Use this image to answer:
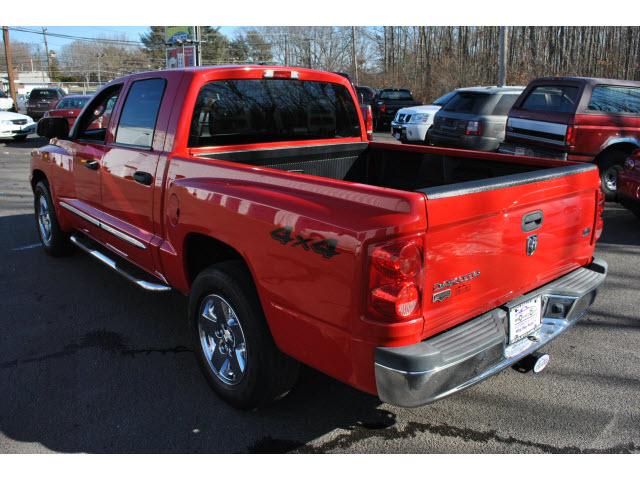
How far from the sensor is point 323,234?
2338mm

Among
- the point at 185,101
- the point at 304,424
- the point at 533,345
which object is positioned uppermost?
the point at 185,101

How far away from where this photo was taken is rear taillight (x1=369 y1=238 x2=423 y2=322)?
7.13 ft

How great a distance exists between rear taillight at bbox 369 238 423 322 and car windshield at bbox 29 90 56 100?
99.8ft

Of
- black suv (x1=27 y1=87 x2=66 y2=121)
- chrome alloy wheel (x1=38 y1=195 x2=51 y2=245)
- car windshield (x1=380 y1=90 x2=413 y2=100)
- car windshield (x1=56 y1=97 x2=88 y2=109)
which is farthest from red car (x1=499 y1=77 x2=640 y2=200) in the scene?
black suv (x1=27 y1=87 x2=66 y2=121)

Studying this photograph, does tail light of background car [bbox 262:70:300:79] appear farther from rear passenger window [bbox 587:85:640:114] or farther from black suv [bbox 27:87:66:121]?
black suv [bbox 27:87:66:121]

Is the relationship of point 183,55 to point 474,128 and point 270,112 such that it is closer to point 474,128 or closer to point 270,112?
point 474,128

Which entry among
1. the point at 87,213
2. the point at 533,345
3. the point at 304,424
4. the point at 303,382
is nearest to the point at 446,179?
the point at 533,345

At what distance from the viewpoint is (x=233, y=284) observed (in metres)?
2.88

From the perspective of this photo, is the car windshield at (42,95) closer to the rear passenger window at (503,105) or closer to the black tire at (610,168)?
the rear passenger window at (503,105)

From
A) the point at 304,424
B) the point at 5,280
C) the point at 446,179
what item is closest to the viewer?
the point at 304,424

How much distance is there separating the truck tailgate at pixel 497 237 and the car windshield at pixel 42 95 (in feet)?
99.2

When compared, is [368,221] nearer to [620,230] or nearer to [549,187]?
[549,187]

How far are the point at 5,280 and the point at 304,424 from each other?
3.84m

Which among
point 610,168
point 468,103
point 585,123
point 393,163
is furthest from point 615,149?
point 393,163
